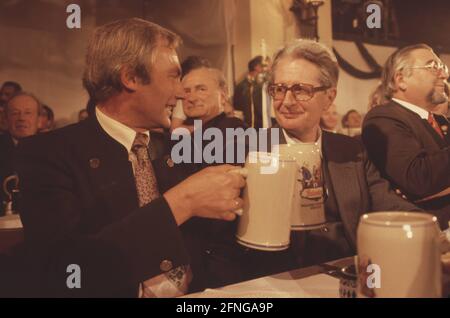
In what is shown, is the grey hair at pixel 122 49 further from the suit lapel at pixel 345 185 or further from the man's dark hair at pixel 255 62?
the man's dark hair at pixel 255 62

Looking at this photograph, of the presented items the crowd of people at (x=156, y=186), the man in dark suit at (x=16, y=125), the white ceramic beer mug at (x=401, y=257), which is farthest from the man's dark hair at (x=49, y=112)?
the white ceramic beer mug at (x=401, y=257)

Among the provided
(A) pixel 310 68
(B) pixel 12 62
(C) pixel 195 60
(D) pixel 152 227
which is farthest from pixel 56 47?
(D) pixel 152 227

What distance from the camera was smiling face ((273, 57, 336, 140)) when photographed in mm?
1258

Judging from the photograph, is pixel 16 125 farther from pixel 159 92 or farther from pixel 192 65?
pixel 159 92

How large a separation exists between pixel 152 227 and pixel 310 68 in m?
0.73

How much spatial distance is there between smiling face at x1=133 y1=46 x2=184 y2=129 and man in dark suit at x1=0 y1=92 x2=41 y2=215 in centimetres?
185

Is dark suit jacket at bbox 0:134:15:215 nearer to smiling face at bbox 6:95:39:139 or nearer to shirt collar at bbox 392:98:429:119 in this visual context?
smiling face at bbox 6:95:39:139

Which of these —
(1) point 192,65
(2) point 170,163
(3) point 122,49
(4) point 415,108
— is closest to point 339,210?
(2) point 170,163

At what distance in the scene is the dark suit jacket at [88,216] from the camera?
782 millimetres

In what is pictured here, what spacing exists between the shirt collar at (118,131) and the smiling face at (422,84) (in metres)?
1.23

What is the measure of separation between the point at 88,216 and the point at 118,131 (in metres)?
0.21

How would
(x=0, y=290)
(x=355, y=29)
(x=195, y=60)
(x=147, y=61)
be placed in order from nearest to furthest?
(x=0, y=290) → (x=147, y=61) → (x=195, y=60) → (x=355, y=29)
